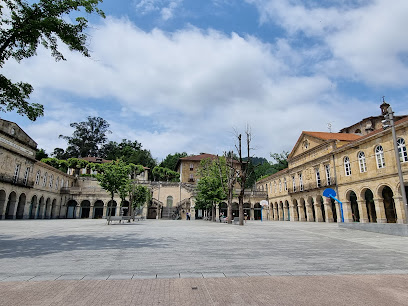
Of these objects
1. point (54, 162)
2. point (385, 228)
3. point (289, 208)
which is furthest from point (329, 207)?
point (54, 162)

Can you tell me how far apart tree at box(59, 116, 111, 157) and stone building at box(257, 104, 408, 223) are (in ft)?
188

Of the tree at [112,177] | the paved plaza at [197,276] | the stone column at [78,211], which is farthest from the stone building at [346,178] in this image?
the stone column at [78,211]

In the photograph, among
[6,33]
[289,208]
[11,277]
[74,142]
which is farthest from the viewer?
[74,142]

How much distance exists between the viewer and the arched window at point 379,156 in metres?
23.8

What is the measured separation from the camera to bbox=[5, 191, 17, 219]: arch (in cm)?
3391

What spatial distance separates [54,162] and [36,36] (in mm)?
58242

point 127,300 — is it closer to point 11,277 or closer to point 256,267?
point 11,277

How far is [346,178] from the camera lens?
2872cm

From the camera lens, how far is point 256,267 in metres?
5.83

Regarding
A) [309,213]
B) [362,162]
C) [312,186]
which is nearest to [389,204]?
[362,162]

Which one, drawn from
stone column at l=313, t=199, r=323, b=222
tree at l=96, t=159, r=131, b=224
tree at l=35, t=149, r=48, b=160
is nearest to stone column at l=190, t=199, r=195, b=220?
stone column at l=313, t=199, r=323, b=222

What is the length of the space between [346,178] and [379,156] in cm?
520

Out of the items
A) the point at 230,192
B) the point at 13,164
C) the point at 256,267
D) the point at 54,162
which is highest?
the point at 54,162

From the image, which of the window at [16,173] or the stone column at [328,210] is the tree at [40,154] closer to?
the window at [16,173]
